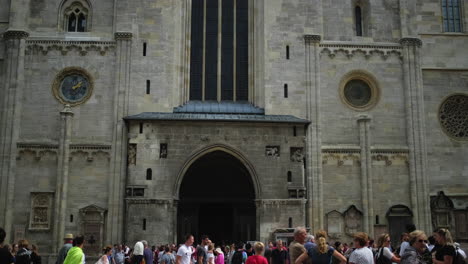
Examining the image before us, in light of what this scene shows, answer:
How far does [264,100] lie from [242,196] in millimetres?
5354

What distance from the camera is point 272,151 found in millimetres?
27203

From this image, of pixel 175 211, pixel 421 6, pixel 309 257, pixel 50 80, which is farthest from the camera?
pixel 421 6

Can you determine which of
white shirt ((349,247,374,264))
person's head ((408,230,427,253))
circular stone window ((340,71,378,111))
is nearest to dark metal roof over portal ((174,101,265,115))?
circular stone window ((340,71,378,111))

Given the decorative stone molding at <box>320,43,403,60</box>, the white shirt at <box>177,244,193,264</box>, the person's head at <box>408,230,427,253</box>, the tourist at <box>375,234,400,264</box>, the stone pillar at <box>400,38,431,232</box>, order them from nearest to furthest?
the person's head at <box>408,230,427,253</box>
the tourist at <box>375,234,400,264</box>
the white shirt at <box>177,244,193,264</box>
the stone pillar at <box>400,38,431,232</box>
the decorative stone molding at <box>320,43,403,60</box>

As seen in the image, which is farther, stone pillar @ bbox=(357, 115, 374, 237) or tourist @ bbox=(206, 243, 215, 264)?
stone pillar @ bbox=(357, 115, 374, 237)

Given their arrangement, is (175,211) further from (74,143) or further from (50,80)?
(50,80)

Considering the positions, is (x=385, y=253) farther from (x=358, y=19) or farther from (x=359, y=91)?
(x=358, y=19)

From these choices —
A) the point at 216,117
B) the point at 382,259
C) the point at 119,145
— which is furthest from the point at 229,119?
the point at 382,259

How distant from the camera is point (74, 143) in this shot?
27594mm

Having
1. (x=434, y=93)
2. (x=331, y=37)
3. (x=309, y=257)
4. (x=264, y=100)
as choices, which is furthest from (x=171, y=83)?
(x=309, y=257)

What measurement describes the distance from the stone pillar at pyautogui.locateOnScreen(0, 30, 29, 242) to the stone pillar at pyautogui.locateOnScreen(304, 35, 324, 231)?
49.5 ft

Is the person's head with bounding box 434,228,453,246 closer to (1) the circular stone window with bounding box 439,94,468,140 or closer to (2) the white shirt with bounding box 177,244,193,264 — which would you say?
(2) the white shirt with bounding box 177,244,193,264

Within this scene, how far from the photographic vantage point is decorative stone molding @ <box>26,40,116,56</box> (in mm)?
28578

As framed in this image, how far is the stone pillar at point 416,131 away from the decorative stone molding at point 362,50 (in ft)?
1.96
